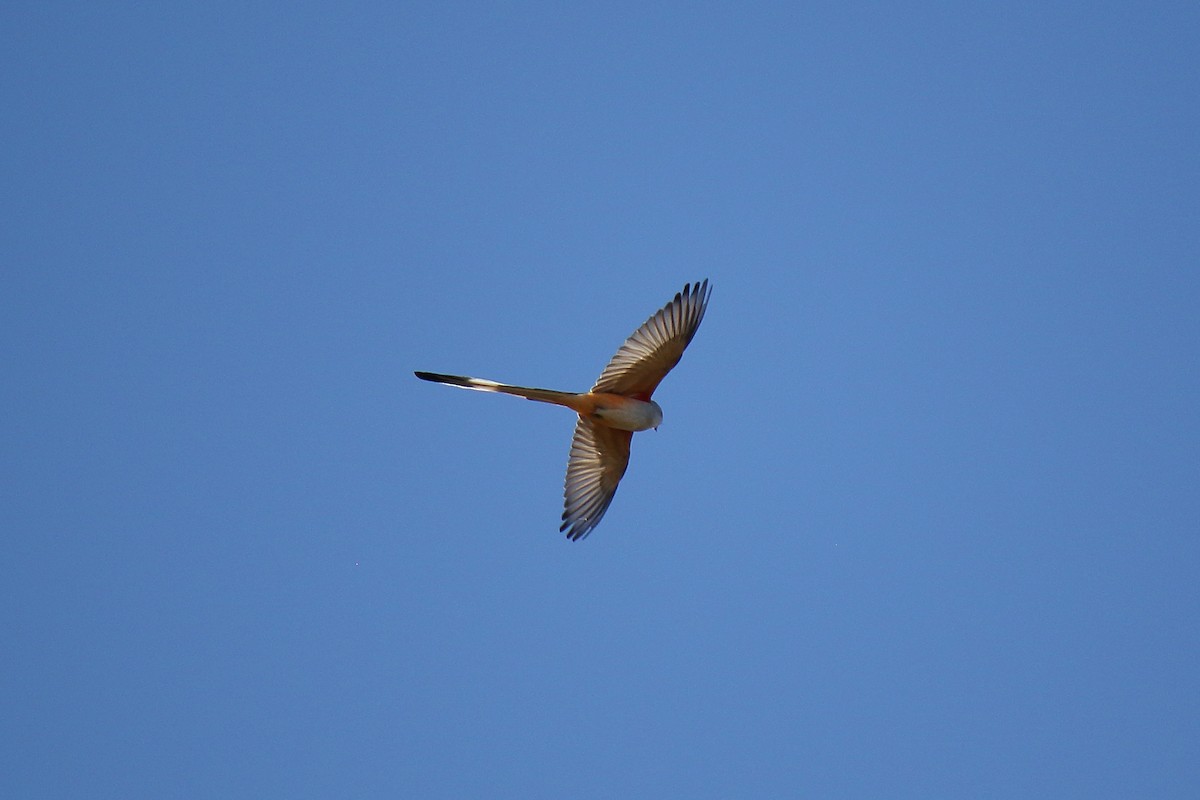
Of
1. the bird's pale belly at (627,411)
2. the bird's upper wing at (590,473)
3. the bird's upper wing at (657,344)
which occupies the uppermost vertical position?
the bird's upper wing at (657,344)

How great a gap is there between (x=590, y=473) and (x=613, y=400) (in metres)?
1.29

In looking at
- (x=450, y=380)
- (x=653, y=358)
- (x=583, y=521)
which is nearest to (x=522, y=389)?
(x=450, y=380)

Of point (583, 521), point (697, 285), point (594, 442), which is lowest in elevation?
point (583, 521)

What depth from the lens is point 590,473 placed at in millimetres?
11695

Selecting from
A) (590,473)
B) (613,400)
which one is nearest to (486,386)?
(613,400)

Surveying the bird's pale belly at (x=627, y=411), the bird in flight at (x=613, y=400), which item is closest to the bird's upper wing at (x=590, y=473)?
the bird in flight at (x=613, y=400)

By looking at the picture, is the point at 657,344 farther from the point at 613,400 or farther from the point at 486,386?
the point at 486,386

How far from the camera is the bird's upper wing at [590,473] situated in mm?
11453

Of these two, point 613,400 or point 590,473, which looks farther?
point 590,473

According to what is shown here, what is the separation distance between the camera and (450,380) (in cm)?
993

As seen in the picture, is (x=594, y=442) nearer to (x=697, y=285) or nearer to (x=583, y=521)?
(x=583, y=521)

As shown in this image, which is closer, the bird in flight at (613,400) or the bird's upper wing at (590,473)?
the bird in flight at (613,400)

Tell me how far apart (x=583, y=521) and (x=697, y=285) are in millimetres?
2961

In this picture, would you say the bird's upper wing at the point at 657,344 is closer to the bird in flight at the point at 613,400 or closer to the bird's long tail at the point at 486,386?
the bird in flight at the point at 613,400
